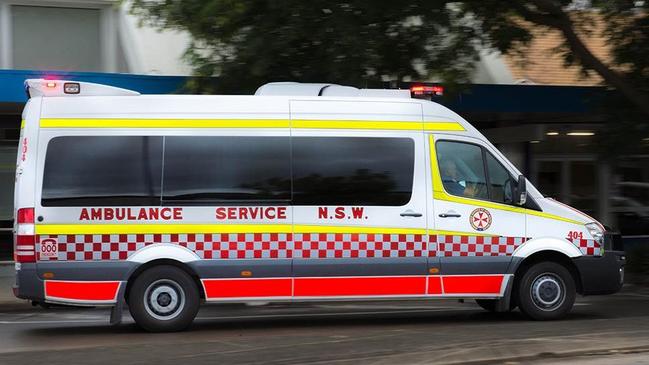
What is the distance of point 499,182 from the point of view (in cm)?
920

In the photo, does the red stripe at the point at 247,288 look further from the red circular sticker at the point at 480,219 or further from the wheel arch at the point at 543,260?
the wheel arch at the point at 543,260

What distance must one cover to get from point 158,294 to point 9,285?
A: 7095 millimetres

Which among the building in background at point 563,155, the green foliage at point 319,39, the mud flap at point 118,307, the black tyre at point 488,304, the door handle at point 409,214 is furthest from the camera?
the building in background at point 563,155

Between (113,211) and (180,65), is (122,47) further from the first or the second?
(113,211)

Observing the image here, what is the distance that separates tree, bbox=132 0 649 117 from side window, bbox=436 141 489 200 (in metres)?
2.66

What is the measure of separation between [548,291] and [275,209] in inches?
133

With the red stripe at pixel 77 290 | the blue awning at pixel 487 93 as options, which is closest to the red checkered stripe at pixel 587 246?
the blue awning at pixel 487 93

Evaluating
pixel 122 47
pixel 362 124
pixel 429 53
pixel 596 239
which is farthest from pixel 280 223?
pixel 122 47

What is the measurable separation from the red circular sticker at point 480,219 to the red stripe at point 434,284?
2.42 ft

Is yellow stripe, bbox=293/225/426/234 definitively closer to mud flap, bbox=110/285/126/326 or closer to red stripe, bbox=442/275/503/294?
red stripe, bbox=442/275/503/294

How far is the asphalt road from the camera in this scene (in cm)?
682

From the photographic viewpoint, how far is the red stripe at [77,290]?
823cm

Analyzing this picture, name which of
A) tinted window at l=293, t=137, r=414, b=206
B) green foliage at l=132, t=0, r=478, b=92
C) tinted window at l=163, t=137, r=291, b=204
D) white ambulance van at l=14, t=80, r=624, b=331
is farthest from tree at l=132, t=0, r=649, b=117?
tinted window at l=163, t=137, r=291, b=204

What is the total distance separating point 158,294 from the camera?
8492 millimetres
